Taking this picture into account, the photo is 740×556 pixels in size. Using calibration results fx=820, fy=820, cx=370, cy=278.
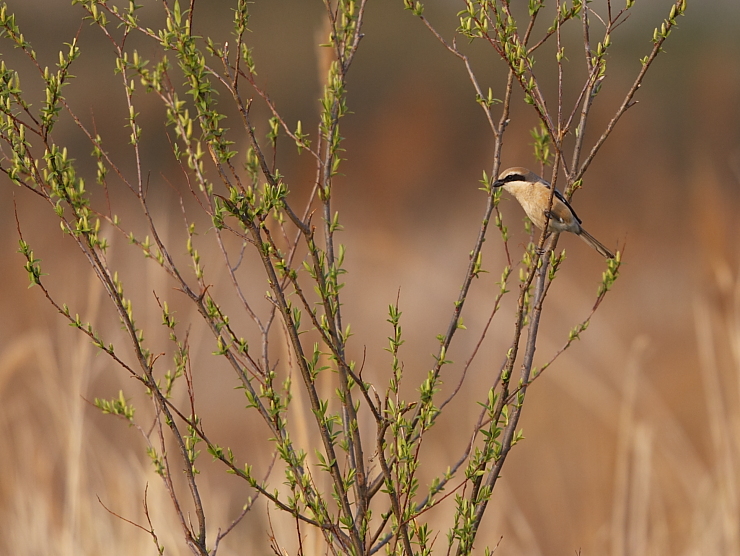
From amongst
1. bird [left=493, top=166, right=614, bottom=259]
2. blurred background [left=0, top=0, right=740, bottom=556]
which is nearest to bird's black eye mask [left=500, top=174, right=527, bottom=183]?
bird [left=493, top=166, right=614, bottom=259]

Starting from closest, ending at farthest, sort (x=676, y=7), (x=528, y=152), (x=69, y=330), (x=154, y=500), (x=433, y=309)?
(x=676, y=7) → (x=154, y=500) → (x=69, y=330) → (x=433, y=309) → (x=528, y=152)

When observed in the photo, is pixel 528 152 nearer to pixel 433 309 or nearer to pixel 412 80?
pixel 433 309

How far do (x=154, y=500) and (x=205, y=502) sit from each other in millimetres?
843

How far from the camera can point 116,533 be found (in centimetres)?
388

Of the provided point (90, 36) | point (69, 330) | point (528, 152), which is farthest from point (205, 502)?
point (90, 36)

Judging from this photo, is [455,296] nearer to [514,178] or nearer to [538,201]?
[514,178]

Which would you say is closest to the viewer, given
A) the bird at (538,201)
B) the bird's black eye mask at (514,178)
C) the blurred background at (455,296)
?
the bird at (538,201)

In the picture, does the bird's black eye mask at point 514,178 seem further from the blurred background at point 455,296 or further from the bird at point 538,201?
the blurred background at point 455,296

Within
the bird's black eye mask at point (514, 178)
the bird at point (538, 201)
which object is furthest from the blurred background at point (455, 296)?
the bird's black eye mask at point (514, 178)

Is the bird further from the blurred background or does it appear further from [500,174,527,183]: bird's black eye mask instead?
the blurred background

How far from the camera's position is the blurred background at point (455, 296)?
3.39 meters

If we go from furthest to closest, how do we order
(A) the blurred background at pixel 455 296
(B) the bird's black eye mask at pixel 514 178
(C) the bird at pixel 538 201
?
(A) the blurred background at pixel 455 296, (B) the bird's black eye mask at pixel 514 178, (C) the bird at pixel 538 201

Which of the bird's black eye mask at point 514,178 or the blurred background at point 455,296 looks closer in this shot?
the bird's black eye mask at point 514,178

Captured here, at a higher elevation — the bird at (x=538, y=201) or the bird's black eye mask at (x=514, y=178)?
the bird's black eye mask at (x=514, y=178)
